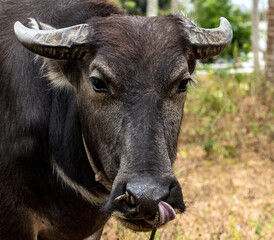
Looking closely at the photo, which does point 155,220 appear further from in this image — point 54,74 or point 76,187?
point 54,74

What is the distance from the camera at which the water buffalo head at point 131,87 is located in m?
3.04

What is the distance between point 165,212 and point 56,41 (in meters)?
1.27

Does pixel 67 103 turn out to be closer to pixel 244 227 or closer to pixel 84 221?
pixel 84 221

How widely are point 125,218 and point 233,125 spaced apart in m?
5.90

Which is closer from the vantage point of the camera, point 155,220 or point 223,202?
point 155,220

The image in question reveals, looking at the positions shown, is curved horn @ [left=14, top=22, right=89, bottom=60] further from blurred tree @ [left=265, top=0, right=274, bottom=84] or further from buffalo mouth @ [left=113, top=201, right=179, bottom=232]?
blurred tree @ [left=265, top=0, right=274, bottom=84]

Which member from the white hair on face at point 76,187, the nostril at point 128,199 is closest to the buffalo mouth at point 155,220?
the nostril at point 128,199

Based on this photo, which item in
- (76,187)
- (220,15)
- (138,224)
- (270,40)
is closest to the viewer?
(138,224)

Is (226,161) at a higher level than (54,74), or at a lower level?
lower

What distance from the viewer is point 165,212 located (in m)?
2.96

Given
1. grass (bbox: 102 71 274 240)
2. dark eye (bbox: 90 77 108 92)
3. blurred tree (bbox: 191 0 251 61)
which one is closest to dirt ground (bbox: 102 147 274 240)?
grass (bbox: 102 71 274 240)

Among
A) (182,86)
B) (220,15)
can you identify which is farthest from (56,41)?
(220,15)

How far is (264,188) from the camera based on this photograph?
7.21 m

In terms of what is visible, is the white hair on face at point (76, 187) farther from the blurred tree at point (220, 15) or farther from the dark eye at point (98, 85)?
the blurred tree at point (220, 15)
